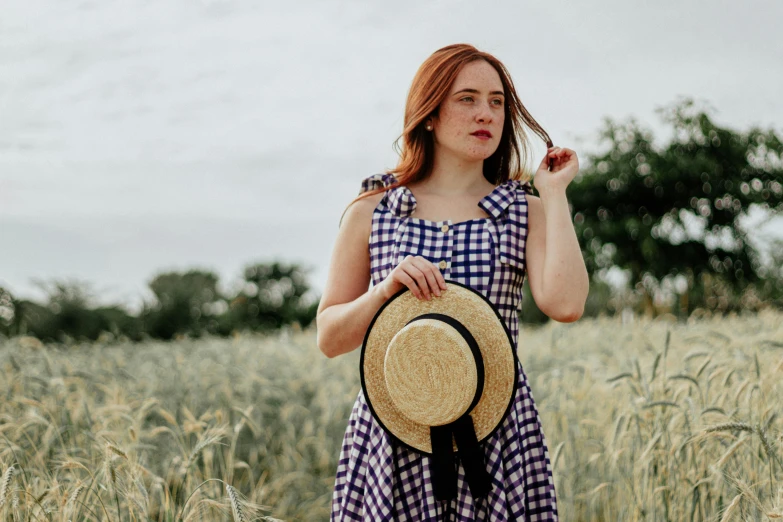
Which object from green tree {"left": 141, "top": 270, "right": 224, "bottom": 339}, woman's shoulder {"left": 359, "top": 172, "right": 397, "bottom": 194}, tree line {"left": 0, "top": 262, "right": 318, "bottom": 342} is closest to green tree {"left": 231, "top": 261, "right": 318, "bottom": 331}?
tree line {"left": 0, "top": 262, "right": 318, "bottom": 342}

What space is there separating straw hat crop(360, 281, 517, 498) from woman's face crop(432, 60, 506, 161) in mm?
471

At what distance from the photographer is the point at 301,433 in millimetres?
4926

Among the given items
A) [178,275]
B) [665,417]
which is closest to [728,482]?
[665,417]

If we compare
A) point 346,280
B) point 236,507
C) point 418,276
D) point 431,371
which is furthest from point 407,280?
point 236,507

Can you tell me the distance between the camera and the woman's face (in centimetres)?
205

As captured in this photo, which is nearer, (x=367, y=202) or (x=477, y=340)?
(x=477, y=340)

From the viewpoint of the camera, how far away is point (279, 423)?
5047 millimetres

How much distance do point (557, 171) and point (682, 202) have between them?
21014 millimetres

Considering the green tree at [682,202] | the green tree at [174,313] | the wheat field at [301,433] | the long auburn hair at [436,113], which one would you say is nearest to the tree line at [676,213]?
the green tree at [682,202]

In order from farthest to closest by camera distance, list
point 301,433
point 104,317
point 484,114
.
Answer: point 104,317 < point 301,433 < point 484,114

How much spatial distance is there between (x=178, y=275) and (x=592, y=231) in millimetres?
13974

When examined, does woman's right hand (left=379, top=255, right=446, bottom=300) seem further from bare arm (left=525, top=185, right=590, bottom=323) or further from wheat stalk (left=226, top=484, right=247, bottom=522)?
wheat stalk (left=226, top=484, right=247, bottom=522)

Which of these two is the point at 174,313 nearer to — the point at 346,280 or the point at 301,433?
the point at 301,433

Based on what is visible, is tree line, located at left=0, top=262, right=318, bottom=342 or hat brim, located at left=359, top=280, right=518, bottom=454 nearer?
hat brim, located at left=359, top=280, right=518, bottom=454
